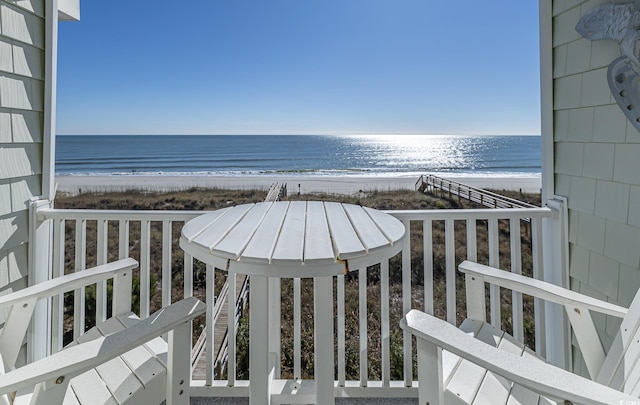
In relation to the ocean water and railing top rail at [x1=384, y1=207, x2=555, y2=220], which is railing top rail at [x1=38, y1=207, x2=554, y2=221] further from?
the ocean water

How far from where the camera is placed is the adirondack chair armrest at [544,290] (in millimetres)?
1062

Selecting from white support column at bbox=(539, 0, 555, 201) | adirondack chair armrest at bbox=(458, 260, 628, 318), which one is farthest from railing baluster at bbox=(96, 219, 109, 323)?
white support column at bbox=(539, 0, 555, 201)

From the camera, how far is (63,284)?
1194 millimetres

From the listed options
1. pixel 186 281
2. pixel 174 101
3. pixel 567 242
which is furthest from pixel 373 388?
pixel 174 101

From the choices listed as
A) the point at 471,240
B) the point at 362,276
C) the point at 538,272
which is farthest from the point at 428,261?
the point at 538,272

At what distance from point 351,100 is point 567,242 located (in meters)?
15.8

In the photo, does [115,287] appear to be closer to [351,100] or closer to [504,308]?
[504,308]

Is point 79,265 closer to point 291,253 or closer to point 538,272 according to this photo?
point 291,253

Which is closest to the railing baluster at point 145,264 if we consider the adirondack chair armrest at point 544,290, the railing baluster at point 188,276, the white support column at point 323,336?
the railing baluster at point 188,276

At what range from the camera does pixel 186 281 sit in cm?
172

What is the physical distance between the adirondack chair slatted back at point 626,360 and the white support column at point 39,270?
2.39m

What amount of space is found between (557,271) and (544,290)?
67 centimetres

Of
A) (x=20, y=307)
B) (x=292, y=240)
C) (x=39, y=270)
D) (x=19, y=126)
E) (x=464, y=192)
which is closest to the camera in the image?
(x=292, y=240)

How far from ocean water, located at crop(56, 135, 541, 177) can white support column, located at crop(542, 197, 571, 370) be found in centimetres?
1117
